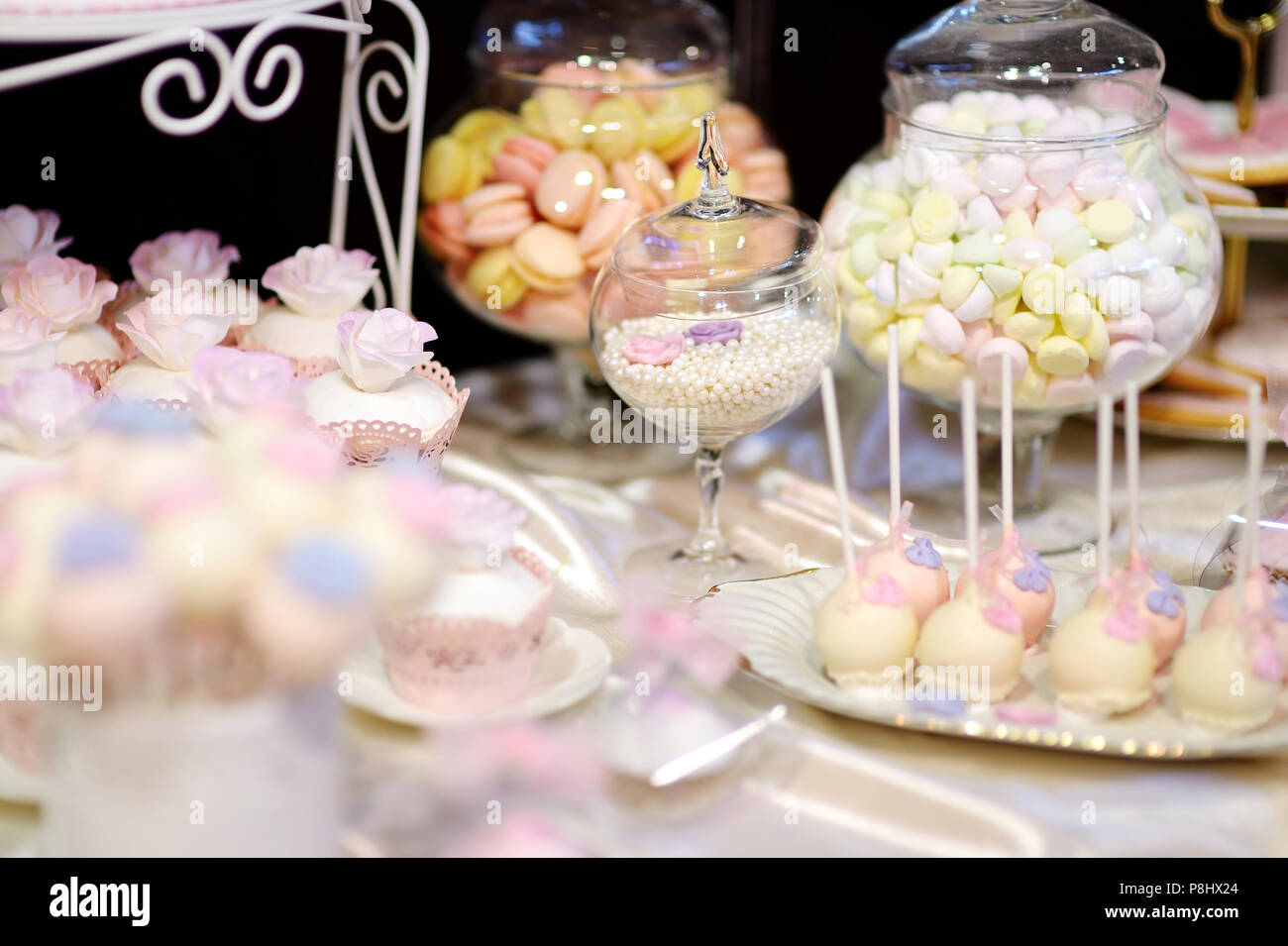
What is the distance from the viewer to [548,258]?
1332 millimetres

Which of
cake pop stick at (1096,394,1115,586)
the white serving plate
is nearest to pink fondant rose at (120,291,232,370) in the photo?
the white serving plate

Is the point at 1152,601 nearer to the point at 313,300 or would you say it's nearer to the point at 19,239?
the point at 313,300

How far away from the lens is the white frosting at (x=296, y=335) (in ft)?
3.94

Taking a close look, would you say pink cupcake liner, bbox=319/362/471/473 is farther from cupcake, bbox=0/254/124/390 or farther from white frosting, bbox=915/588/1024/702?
white frosting, bbox=915/588/1024/702

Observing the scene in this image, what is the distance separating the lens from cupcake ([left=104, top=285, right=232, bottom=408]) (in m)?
1.12

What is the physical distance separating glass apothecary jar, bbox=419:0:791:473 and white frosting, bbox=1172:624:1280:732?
63cm

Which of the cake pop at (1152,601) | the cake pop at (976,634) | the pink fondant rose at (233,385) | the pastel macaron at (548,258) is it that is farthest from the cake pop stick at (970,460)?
the pastel macaron at (548,258)

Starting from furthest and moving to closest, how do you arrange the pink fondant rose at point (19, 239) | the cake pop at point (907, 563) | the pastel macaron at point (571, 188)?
the pastel macaron at point (571, 188)
the pink fondant rose at point (19, 239)
the cake pop at point (907, 563)

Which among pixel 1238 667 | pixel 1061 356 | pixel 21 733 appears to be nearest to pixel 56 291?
pixel 21 733

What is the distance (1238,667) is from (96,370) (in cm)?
88

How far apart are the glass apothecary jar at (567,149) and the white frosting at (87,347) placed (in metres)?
0.35

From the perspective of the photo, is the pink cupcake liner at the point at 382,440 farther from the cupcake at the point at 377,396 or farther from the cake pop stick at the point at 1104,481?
the cake pop stick at the point at 1104,481
